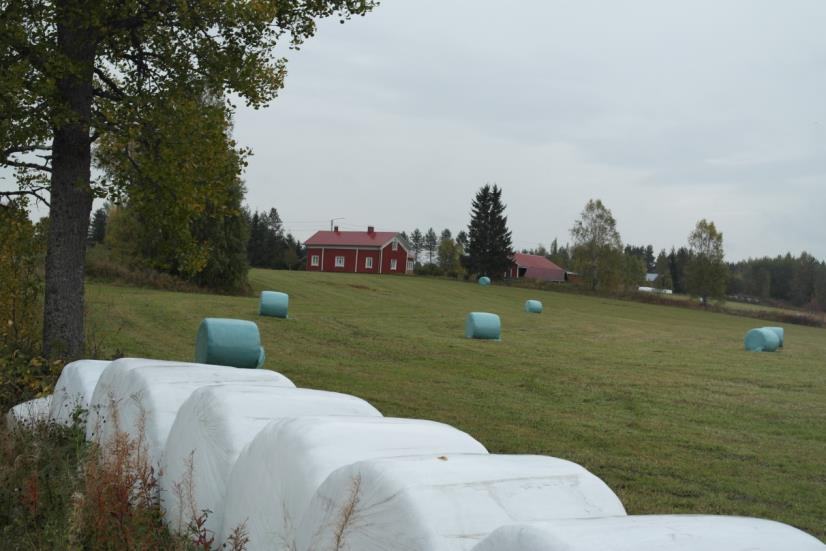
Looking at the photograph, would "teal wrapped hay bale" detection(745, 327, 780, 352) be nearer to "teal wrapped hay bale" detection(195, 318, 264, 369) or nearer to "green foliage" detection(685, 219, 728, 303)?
"teal wrapped hay bale" detection(195, 318, 264, 369)

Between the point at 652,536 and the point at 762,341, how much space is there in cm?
2501

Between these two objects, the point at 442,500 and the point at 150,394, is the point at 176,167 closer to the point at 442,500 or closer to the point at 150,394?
the point at 150,394

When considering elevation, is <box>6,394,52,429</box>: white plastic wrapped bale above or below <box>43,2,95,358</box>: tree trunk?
below

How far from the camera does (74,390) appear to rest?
7348 millimetres

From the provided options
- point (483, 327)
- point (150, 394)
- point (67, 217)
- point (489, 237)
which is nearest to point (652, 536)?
point (150, 394)

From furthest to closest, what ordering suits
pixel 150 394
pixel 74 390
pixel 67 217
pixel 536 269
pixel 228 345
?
pixel 536 269 < pixel 228 345 < pixel 67 217 < pixel 74 390 < pixel 150 394

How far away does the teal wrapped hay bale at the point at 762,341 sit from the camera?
81.4 ft

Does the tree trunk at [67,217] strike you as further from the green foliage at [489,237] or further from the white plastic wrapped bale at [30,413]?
the green foliage at [489,237]

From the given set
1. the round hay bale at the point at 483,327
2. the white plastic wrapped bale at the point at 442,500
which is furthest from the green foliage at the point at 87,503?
the round hay bale at the point at 483,327

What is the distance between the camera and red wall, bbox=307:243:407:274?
8056 cm

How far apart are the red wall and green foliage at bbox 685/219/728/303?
94.7ft

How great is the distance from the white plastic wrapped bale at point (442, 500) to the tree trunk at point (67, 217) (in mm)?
8224

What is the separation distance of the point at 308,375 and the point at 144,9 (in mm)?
6577

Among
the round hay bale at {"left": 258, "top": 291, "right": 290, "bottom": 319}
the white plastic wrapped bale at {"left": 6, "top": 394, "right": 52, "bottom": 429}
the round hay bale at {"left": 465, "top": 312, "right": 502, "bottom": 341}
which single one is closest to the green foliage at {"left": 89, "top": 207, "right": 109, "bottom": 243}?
the round hay bale at {"left": 258, "top": 291, "right": 290, "bottom": 319}
